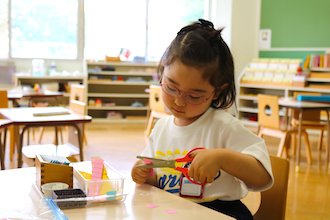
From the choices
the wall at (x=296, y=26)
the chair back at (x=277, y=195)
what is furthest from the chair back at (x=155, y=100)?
the chair back at (x=277, y=195)

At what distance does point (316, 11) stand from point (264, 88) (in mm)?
1394

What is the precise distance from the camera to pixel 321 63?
19.9ft

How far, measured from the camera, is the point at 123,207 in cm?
93

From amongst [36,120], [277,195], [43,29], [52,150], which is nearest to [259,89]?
[43,29]

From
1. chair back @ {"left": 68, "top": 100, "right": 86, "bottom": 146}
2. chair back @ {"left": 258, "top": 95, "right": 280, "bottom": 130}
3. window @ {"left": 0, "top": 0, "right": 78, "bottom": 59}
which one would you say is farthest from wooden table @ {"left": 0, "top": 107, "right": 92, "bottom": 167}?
window @ {"left": 0, "top": 0, "right": 78, "bottom": 59}

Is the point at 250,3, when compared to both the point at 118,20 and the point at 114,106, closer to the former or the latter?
the point at 118,20

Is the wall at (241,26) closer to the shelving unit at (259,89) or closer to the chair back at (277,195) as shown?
the shelving unit at (259,89)

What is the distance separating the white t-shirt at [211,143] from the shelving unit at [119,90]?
18.1ft

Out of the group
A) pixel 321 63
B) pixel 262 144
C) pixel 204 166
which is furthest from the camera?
pixel 321 63

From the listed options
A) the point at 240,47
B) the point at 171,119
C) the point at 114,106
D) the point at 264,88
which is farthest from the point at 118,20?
the point at 171,119

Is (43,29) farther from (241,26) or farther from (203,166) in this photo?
(203,166)

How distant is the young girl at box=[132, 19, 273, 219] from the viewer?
103 centimetres

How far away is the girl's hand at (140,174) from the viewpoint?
1.12 metres

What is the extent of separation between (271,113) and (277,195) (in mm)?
2967
